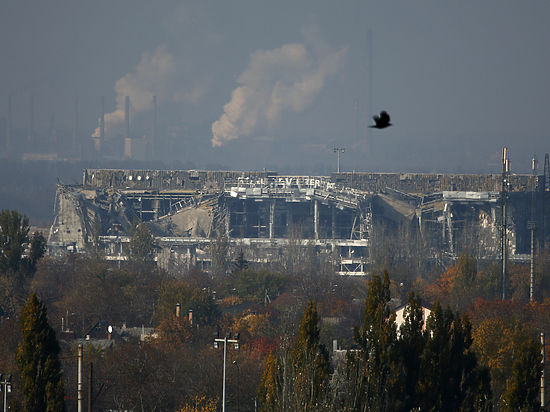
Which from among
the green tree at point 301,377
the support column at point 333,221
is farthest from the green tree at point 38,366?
the support column at point 333,221

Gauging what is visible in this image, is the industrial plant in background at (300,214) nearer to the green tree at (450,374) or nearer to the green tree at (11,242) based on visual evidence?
the green tree at (11,242)

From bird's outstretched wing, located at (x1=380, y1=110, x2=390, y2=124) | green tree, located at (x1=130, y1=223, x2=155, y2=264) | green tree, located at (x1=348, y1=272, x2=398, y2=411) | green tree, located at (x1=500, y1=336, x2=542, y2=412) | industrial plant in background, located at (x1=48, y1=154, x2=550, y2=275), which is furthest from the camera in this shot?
industrial plant in background, located at (x1=48, y1=154, x2=550, y2=275)

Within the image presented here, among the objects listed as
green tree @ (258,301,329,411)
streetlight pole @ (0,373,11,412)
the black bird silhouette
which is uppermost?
the black bird silhouette

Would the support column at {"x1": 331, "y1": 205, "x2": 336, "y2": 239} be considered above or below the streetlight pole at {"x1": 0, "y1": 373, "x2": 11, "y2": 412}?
above

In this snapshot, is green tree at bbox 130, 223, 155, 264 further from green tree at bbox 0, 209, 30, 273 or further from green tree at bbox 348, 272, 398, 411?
green tree at bbox 348, 272, 398, 411

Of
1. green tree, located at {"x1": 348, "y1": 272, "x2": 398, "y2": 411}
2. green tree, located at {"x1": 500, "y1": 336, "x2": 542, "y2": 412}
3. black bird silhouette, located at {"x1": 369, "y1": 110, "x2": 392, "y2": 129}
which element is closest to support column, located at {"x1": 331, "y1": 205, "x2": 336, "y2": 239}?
green tree, located at {"x1": 348, "y1": 272, "x2": 398, "y2": 411}

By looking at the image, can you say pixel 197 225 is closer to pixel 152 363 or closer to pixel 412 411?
pixel 152 363
